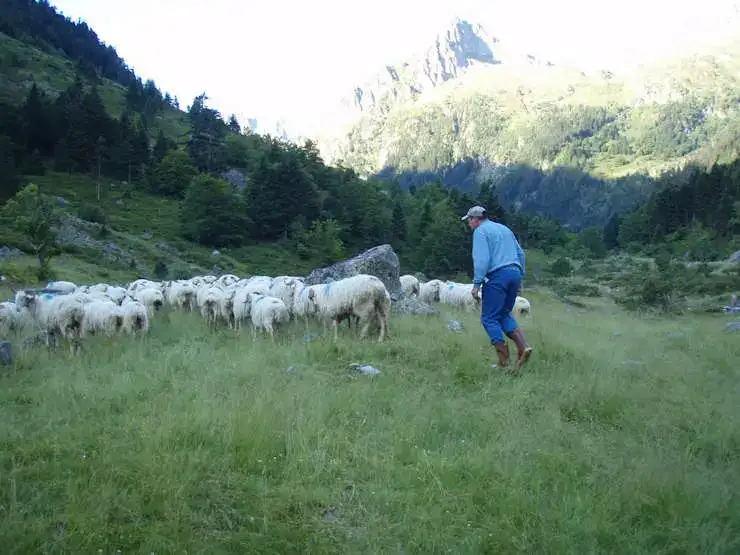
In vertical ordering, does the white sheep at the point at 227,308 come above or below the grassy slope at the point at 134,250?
below

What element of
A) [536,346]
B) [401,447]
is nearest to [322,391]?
[401,447]

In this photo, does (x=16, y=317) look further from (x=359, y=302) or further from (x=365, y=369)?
(x=365, y=369)

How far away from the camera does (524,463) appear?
4992 millimetres

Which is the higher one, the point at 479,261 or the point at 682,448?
the point at 479,261

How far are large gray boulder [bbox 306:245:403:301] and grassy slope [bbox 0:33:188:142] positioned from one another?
75.7 meters

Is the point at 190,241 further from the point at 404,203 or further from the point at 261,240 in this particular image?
the point at 404,203

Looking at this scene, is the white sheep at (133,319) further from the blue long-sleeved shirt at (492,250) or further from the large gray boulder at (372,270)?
the blue long-sleeved shirt at (492,250)

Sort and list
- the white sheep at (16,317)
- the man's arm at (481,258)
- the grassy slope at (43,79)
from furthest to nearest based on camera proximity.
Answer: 1. the grassy slope at (43,79)
2. the white sheep at (16,317)
3. the man's arm at (481,258)

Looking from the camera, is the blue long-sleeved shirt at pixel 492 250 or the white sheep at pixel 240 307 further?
the white sheep at pixel 240 307

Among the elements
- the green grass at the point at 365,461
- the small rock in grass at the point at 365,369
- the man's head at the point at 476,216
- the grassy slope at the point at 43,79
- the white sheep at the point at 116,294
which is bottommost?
the green grass at the point at 365,461

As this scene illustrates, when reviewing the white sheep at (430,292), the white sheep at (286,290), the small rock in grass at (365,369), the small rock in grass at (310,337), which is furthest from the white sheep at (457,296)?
the small rock in grass at (365,369)

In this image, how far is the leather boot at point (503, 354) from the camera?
332 inches

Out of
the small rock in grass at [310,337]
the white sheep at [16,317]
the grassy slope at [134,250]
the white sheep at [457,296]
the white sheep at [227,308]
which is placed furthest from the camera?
the grassy slope at [134,250]

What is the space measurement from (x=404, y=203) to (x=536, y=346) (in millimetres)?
75982
